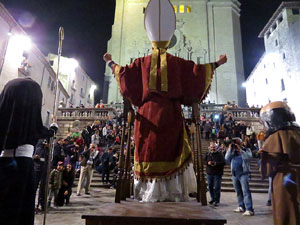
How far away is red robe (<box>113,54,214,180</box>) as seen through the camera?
3020 millimetres

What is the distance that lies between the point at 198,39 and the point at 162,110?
30070 mm

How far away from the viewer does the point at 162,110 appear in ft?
10.4

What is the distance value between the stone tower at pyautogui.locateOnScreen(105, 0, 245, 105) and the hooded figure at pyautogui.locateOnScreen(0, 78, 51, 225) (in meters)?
26.8

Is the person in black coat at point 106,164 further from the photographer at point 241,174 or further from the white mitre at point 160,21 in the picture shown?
the white mitre at point 160,21

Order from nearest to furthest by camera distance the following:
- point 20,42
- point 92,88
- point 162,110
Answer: point 162,110 → point 20,42 → point 92,88

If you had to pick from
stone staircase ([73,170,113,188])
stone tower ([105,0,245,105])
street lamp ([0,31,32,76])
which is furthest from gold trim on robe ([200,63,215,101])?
stone tower ([105,0,245,105])

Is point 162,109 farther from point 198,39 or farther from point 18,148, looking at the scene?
point 198,39

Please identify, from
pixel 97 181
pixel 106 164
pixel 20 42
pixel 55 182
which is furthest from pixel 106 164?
pixel 20 42

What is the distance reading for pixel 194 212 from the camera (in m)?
2.17

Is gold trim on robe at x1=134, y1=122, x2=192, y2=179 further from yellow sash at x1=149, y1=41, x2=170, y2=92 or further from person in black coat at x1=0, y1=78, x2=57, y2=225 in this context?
person in black coat at x1=0, y1=78, x2=57, y2=225

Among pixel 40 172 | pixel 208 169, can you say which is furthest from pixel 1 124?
pixel 208 169

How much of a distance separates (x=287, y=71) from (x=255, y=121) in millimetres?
8709

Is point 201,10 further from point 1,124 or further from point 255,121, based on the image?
point 1,124

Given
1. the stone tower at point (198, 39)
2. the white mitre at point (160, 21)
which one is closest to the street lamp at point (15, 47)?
the stone tower at point (198, 39)
